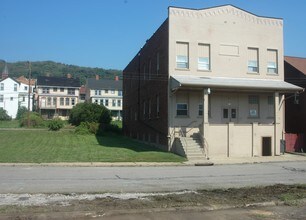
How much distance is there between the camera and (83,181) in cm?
1464

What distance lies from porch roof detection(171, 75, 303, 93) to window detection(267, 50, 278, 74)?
135 centimetres

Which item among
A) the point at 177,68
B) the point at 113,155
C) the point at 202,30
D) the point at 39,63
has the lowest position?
the point at 113,155

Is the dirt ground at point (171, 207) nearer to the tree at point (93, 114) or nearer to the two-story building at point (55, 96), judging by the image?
the tree at point (93, 114)

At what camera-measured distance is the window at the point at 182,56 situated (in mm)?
29984

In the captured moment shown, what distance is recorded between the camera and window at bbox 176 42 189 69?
30.0 meters

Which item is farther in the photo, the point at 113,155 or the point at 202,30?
the point at 202,30

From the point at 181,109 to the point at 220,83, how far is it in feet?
12.0

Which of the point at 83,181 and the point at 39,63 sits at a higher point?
the point at 39,63

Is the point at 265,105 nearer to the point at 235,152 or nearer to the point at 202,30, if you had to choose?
the point at 235,152

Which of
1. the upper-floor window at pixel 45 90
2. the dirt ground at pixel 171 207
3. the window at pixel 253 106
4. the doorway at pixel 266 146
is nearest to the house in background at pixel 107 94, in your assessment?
the upper-floor window at pixel 45 90

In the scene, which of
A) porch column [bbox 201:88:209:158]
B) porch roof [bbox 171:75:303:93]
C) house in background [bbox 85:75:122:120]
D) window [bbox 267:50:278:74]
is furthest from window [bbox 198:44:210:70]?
house in background [bbox 85:75:122:120]

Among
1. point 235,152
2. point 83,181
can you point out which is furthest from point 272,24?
point 83,181

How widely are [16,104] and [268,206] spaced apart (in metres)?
105

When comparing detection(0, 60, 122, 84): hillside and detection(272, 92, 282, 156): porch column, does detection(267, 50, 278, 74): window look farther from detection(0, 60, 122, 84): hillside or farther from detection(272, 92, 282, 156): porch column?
detection(0, 60, 122, 84): hillside
